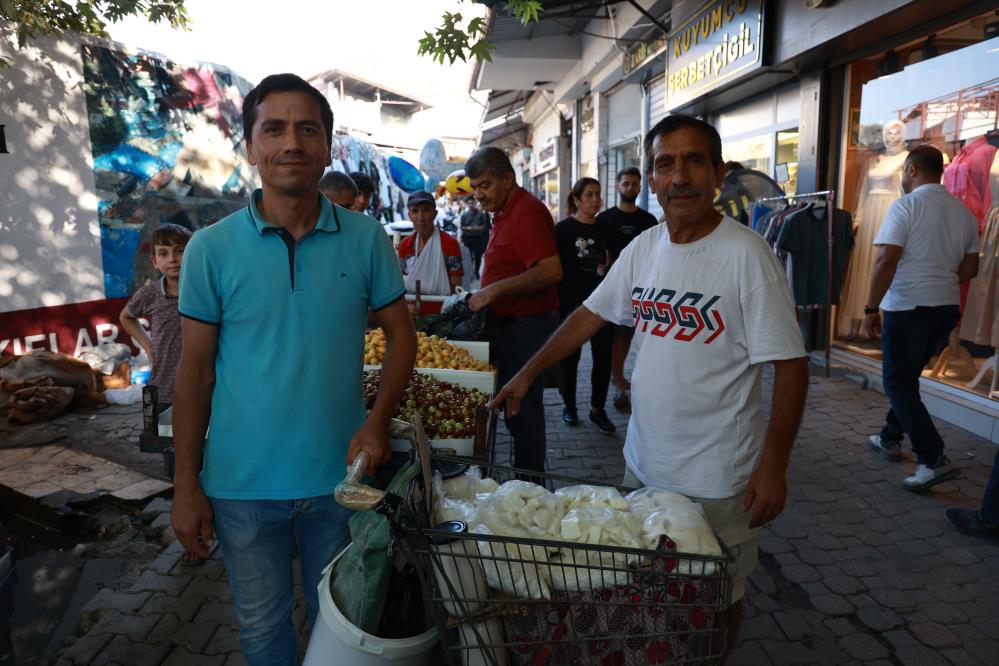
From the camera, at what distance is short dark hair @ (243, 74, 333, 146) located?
78.4 inches

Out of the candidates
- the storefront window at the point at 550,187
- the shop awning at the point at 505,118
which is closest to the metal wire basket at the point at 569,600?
the shop awning at the point at 505,118

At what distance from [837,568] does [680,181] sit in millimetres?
2812

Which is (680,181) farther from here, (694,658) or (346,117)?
(346,117)

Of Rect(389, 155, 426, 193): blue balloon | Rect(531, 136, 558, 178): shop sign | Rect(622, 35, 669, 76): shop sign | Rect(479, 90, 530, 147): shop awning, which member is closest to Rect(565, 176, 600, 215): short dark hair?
Rect(622, 35, 669, 76): shop sign

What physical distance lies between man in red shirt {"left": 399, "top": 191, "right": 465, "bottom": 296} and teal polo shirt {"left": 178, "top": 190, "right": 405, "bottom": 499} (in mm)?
4375

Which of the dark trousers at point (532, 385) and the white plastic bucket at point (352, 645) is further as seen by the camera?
the dark trousers at point (532, 385)

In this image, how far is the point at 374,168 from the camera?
14945mm

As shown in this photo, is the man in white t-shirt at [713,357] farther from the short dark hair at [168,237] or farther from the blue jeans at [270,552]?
→ the short dark hair at [168,237]

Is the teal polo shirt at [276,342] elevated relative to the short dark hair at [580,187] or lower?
lower

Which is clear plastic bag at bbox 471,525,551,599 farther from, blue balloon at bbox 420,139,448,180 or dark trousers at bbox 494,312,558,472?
blue balloon at bbox 420,139,448,180

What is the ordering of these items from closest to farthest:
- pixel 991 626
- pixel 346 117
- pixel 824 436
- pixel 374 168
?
pixel 991 626, pixel 824 436, pixel 374 168, pixel 346 117

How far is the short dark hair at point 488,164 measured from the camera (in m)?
4.15

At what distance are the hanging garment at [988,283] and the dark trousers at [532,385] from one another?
4137mm

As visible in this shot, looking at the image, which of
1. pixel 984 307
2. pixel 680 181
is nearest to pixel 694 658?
pixel 680 181
